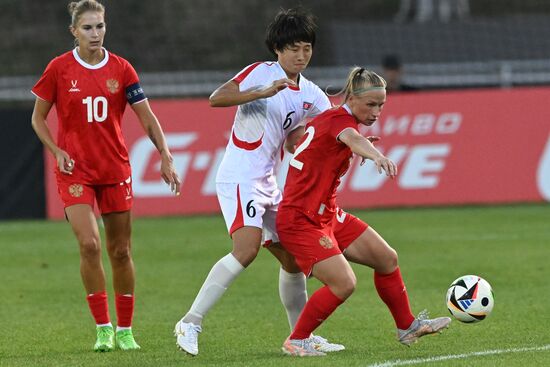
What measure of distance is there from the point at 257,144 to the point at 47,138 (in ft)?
4.41

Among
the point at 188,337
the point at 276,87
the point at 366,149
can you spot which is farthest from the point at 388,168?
the point at 188,337

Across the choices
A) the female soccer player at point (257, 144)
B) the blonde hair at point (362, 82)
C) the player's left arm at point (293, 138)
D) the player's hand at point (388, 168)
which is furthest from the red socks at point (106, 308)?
the player's hand at point (388, 168)

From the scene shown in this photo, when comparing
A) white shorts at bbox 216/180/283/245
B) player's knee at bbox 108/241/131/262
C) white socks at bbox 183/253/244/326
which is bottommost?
white socks at bbox 183/253/244/326

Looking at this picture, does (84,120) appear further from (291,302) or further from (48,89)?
(291,302)

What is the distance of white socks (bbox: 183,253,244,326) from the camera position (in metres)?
7.38

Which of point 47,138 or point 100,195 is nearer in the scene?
point 47,138

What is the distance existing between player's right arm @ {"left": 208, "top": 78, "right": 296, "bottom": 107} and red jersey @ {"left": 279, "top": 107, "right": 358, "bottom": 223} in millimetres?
328

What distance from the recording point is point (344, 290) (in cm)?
718

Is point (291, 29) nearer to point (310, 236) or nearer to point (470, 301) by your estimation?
point (310, 236)

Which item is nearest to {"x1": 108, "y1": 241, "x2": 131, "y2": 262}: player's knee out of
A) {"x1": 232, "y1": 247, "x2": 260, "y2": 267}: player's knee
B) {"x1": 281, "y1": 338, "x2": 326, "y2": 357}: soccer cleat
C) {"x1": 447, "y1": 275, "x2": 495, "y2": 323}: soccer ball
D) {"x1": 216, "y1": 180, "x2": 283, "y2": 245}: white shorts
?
{"x1": 216, "y1": 180, "x2": 283, "y2": 245}: white shorts

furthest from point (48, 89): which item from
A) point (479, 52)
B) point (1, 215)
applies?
point (479, 52)

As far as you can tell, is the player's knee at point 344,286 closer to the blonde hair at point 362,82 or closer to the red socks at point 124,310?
the blonde hair at point 362,82

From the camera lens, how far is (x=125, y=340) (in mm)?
7953

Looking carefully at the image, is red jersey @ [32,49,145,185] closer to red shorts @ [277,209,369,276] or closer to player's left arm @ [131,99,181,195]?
player's left arm @ [131,99,181,195]
